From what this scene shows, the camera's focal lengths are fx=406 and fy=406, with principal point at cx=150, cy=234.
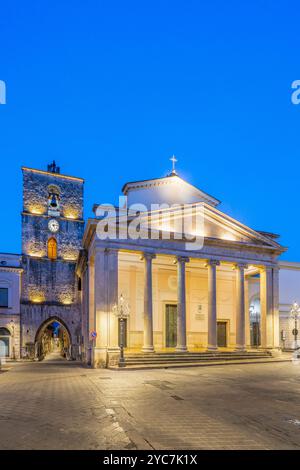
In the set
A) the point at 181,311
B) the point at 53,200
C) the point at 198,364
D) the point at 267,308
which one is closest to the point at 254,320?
the point at 267,308

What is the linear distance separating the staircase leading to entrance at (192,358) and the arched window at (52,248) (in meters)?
22.7

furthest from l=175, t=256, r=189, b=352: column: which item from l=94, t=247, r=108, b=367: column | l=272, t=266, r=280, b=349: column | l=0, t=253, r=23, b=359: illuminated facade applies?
l=0, t=253, r=23, b=359: illuminated facade

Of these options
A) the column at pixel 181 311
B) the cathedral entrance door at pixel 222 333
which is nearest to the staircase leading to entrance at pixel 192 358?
the column at pixel 181 311

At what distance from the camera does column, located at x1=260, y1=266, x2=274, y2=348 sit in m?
29.9

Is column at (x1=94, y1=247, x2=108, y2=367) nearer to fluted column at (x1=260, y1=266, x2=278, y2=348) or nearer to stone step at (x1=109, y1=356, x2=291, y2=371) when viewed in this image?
stone step at (x1=109, y1=356, x2=291, y2=371)

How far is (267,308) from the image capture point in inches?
1185

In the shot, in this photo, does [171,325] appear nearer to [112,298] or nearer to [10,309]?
[112,298]

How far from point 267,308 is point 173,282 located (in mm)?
7354

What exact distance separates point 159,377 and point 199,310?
15.7 m

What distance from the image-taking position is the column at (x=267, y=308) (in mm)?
29922

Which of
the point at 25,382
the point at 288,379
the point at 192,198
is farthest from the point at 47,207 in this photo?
the point at 288,379

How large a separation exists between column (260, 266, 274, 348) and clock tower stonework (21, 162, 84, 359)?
63.0ft

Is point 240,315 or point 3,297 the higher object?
point 3,297

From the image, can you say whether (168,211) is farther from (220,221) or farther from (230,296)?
(230,296)
